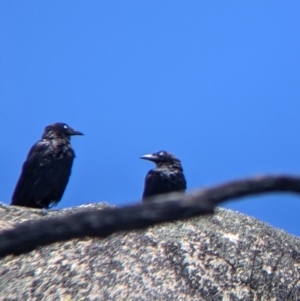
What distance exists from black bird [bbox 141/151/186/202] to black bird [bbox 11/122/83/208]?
2.05 meters

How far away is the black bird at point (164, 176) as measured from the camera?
17.3 metres

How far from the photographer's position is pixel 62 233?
1.14 metres

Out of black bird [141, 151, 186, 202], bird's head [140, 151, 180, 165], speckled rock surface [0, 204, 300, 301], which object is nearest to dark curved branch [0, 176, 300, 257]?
speckled rock surface [0, 204, 300, 301]

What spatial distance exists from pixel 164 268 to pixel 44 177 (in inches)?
317

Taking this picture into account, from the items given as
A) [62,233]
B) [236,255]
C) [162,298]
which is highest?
[236,255]

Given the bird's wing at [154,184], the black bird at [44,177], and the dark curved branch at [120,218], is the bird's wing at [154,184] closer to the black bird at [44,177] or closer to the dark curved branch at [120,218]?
the black bird at [44,177]

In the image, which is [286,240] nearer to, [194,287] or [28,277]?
[194,287]

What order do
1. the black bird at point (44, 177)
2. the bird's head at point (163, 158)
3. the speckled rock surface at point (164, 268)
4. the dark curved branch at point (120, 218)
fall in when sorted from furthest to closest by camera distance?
the bird's head at point (163, 158) → the black bird at point (44, 177) → the speckled rock surface at point (164, 268) → the dark curved branch at point (120, 218)

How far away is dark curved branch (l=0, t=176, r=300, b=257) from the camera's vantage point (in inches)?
44.3

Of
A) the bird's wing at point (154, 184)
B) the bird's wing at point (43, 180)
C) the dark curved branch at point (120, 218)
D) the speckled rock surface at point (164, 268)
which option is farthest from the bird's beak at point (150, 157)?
the dark curved branch at point (120, 218)

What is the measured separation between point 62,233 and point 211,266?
7.42 metres

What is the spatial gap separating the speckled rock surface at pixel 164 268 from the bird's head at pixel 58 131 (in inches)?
307

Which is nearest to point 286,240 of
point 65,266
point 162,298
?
point 162,298

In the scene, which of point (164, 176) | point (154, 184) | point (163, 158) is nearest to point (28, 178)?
point (154, 184)
